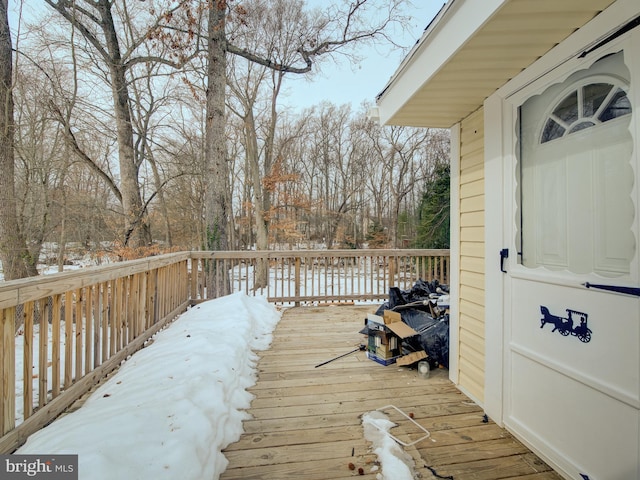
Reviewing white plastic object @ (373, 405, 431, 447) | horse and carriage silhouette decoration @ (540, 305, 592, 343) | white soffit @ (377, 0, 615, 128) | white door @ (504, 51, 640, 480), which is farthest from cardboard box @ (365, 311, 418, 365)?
white soffit @ (377, 0, 615, 128)

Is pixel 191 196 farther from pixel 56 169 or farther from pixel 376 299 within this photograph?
pixel 376 299

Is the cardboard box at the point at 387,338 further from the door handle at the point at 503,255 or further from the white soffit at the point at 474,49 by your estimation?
the white soffit at the point at 474,49

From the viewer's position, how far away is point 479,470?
5.10 ft

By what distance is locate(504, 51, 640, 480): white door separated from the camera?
1250 millimetres

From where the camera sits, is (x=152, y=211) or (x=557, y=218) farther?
(x=152, y=211)

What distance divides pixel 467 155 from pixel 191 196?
11807mm

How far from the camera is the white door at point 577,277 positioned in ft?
4.10

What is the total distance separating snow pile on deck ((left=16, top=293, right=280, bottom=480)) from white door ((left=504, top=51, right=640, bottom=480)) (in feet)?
5.55

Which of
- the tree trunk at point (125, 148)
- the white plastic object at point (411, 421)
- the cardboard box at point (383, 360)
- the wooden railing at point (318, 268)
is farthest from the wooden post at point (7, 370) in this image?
the tree trunk at point (125, 148)

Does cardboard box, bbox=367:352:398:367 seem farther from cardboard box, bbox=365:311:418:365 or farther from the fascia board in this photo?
the fascia board

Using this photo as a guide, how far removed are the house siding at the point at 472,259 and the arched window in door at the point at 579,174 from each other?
386mm

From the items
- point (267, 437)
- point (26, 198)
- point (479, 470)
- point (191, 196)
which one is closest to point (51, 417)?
point (267, 437)

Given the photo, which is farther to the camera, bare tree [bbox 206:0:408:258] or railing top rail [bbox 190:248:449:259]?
bare tree [bbox 206:0:408:258]

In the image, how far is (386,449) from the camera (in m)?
1.69
